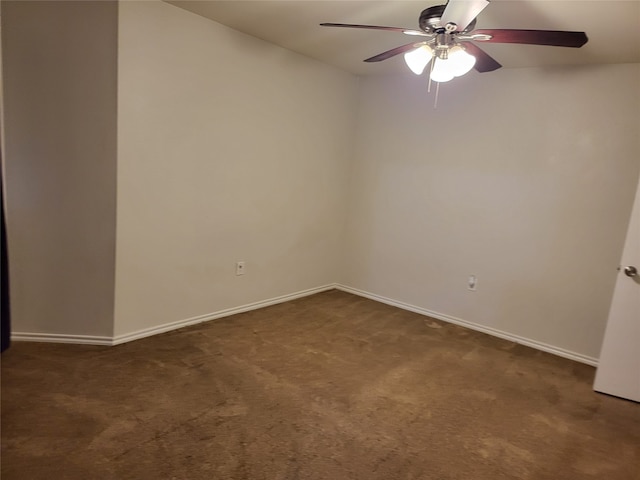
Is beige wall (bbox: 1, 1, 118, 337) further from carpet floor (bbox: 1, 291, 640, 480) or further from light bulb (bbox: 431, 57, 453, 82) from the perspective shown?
light bulb (bbox: 431, 57, 453, 82)

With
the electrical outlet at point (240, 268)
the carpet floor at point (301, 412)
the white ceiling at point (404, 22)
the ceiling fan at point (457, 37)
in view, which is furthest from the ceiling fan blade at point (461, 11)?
the electrical outlet at point (240, 268)

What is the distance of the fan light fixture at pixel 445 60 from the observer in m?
2.15

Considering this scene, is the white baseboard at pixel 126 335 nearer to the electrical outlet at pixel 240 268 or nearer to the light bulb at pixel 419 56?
the electrical outlet at pixel 240 268

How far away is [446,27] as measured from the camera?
1.97 meters

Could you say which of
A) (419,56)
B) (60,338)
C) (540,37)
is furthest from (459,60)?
(60,338)

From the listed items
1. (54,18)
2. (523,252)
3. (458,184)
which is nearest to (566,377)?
(523,252)

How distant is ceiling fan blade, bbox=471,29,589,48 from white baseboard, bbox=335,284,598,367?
8.07ft

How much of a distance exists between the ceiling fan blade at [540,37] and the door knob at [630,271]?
5.13 ft

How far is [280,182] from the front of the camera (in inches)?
150

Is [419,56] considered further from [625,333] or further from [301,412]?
[625,333]

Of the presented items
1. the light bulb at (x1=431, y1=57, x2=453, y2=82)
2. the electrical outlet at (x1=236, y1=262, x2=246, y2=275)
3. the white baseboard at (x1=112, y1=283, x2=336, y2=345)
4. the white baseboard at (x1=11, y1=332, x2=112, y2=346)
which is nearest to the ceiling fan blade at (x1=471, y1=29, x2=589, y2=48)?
the light bulb at (x1=431, y1=57, x2=453, y2=82)

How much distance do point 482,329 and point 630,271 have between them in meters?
1.34

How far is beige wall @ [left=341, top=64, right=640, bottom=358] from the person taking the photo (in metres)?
3.20

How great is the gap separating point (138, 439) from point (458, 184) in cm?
312
